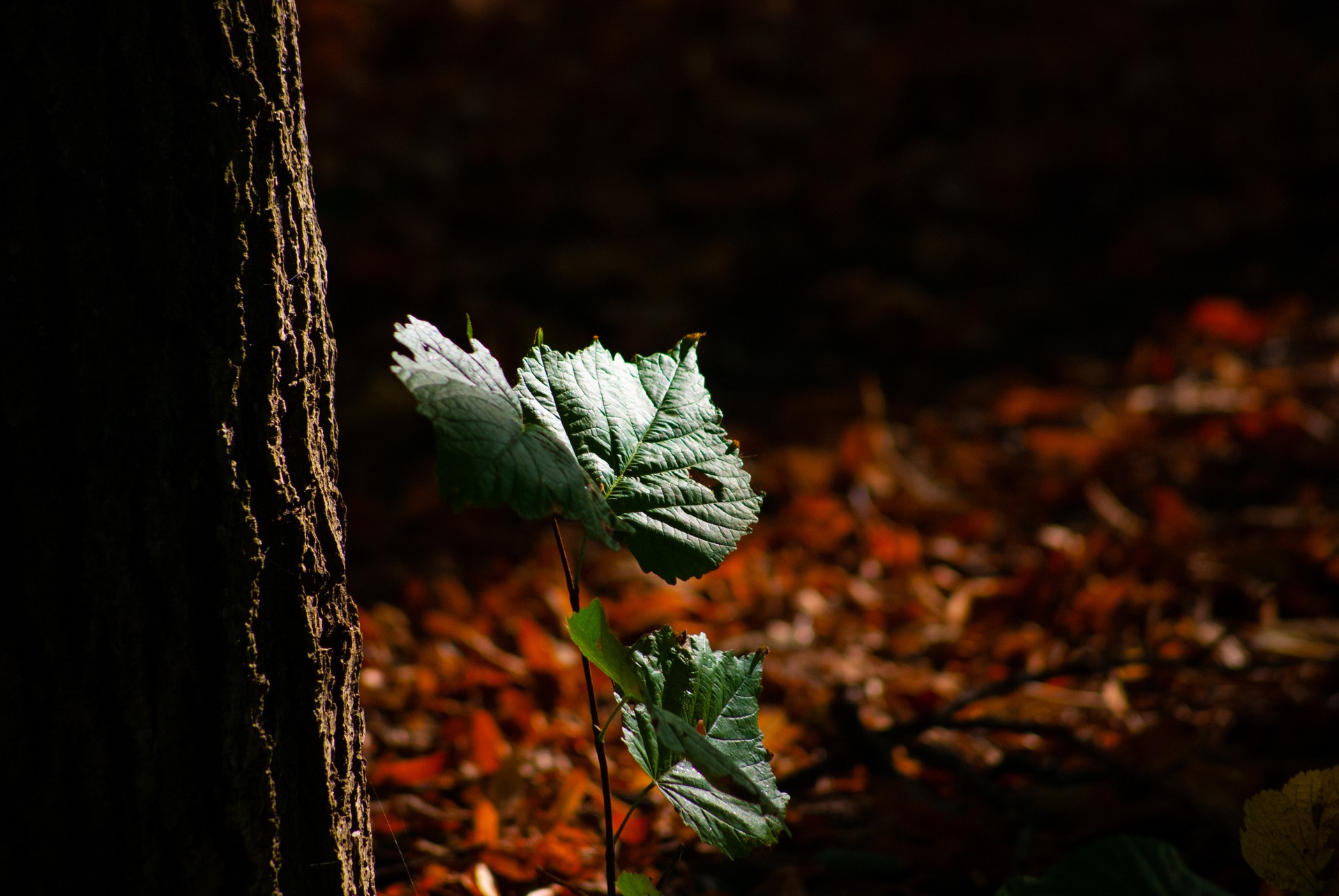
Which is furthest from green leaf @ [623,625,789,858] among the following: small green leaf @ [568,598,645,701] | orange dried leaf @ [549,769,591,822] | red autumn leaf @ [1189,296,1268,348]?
red autumn leaf @ [1189,296,1268,348]

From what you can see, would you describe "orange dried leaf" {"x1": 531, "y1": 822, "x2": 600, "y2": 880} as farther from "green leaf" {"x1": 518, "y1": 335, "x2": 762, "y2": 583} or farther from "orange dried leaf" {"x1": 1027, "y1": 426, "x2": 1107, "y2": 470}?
"orange dried leaf" {"x1": 1027, "y1": 426, "x2": 1107, "y2": 470}

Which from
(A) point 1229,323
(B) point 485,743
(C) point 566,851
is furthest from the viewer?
(A) point 1229,323

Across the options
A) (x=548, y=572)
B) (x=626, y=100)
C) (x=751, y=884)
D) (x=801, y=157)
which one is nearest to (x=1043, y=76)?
(x=801, y=157)

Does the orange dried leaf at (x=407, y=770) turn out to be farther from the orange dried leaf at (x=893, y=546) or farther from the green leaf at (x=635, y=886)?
the orange dried leaf at (x=893, y=546)

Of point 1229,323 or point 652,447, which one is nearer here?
point 652,447

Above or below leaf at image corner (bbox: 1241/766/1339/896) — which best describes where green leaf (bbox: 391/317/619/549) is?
above

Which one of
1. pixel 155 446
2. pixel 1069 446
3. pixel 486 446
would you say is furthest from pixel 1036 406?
pixel 155 446

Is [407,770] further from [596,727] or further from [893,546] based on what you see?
[893,546]

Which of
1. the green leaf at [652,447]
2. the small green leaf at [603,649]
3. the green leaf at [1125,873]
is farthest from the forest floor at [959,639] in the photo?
the green leaf at [1125,873]
